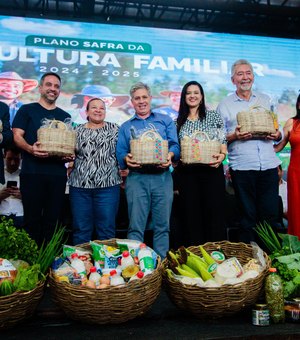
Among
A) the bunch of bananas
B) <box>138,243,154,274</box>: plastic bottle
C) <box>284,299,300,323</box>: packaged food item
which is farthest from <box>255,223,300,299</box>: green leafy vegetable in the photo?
<box>138,243,154,274</box>: plastic bottle

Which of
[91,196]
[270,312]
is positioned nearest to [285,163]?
[91,196]

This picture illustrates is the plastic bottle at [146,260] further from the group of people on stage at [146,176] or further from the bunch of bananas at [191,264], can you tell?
the group of people on stage at [146,176]

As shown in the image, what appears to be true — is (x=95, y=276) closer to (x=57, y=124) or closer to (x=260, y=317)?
(x=260, y=317)

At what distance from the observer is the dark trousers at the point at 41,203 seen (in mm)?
3025

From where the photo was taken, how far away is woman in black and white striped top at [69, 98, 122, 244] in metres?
A: 3.10

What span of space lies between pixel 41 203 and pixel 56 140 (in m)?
0.52

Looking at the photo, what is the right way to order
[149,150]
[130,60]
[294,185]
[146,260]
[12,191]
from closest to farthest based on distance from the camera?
[146,260], [149,150], [294,185], [12,191], [130,60]

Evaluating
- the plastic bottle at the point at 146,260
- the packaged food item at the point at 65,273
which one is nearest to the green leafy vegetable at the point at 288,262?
the plastic bottle at the point at 146,260

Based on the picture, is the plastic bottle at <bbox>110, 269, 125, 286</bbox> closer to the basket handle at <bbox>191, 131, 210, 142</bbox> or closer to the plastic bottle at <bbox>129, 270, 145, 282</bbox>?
the plastic bottle at <bbox>129, 270, 145, 282</bbox>

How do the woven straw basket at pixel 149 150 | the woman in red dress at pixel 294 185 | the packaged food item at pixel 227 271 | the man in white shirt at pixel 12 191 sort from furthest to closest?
the man in white shirt at pixel 12 191
the woman in red dress at pixel 294 185
the woven straw basket at pixel 149 150
the packaged food item at pixel 227 271

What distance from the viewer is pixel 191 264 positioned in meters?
2.01

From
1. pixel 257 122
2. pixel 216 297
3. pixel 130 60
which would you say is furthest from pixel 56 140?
pixel 130 60

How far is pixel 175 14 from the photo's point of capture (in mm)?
5750

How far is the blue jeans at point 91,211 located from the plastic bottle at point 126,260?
1.18 metres
